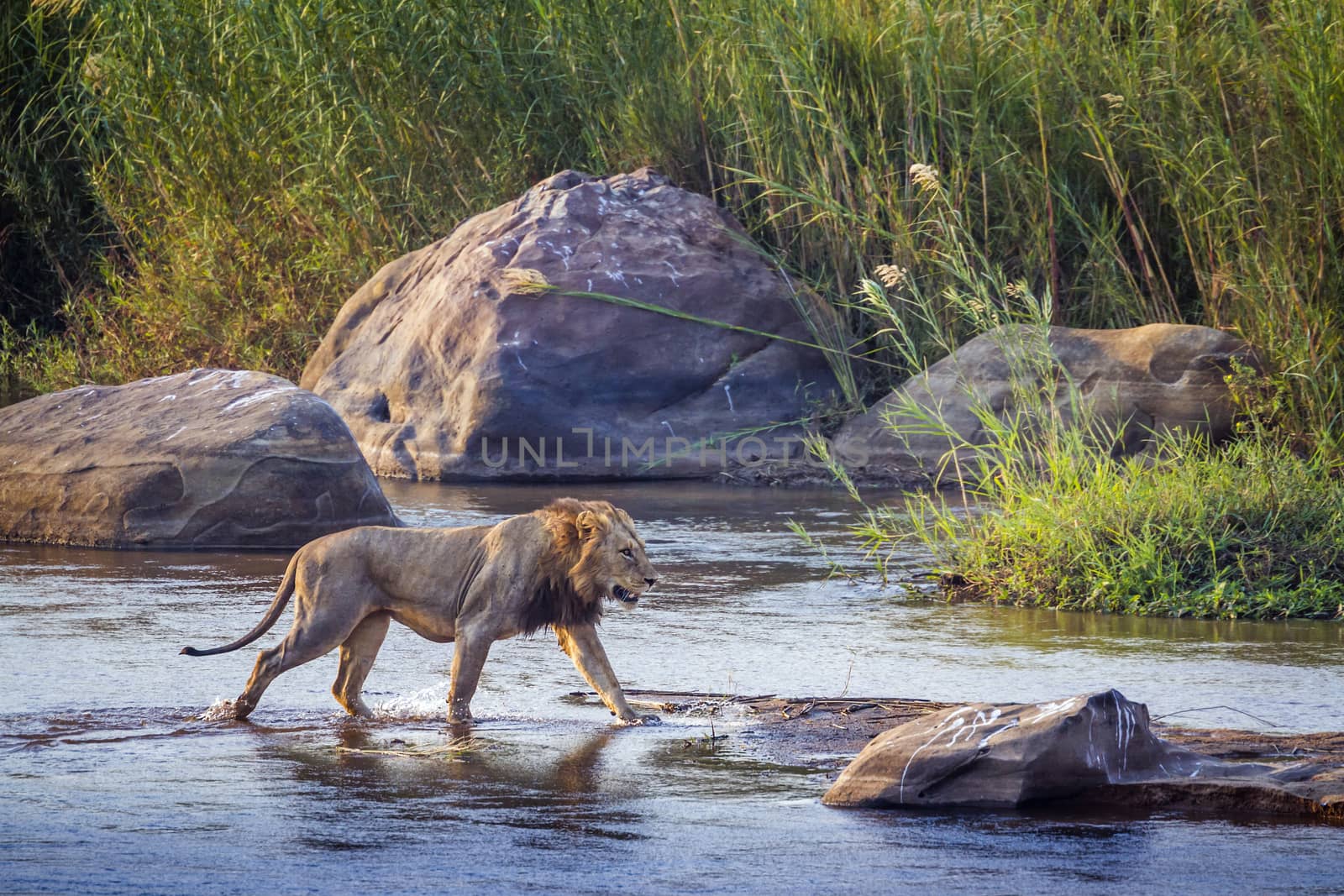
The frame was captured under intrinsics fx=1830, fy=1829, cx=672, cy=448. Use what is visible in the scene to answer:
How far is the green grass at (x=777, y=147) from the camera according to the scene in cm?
1089

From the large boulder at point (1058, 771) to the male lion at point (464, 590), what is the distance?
1282mm

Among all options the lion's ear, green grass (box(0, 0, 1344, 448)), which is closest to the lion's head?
the lion's ear

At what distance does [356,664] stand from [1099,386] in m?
6.48

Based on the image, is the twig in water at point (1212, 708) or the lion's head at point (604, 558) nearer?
the twig in water at point (1212, 708)

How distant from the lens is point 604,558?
5.95 m

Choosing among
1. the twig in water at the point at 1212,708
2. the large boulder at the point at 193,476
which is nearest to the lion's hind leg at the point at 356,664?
the twig in water at the point at 1212,708

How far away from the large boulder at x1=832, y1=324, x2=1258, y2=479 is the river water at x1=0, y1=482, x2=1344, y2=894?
255 cm

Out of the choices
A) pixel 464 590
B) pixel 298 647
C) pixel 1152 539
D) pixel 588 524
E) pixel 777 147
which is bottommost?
pixel 1152 539

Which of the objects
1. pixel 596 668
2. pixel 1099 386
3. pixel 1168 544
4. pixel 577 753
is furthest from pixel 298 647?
pixel 1099 386

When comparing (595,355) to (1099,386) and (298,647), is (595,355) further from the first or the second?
(298,647)

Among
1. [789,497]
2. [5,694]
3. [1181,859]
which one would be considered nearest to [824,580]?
[789,497]

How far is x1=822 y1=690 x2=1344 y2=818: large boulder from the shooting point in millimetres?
4773

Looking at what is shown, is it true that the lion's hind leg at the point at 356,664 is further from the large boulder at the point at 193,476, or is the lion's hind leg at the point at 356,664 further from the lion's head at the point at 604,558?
the large boulder at the point at 193,476

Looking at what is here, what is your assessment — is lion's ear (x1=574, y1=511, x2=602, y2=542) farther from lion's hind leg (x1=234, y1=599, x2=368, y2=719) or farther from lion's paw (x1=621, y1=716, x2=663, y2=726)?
lion's hind leg (x1=234, y1=599, x2=368, y2=719)
